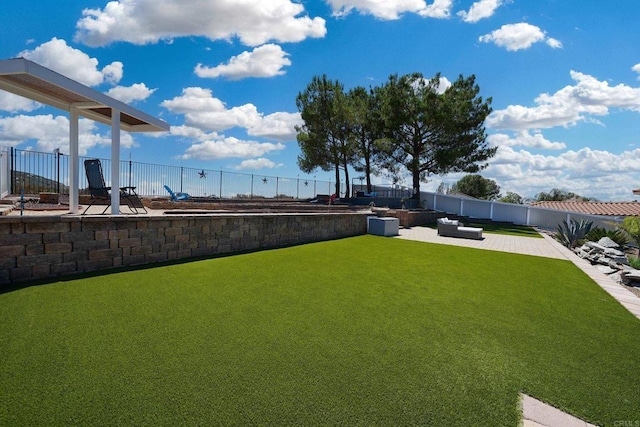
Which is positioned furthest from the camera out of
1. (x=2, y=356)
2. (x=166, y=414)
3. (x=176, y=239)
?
(x=176, y=239)

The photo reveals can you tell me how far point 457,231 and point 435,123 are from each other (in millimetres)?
11335

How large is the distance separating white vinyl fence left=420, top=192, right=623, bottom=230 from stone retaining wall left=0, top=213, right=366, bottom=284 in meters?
19.3

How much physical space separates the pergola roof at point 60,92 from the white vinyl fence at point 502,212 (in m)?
21.3

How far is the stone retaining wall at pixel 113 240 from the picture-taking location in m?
4.49

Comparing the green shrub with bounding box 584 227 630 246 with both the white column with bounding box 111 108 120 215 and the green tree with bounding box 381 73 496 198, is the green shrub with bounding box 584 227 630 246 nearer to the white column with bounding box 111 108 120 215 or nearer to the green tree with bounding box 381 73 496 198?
the green tree with bounding box 381 73 496 198

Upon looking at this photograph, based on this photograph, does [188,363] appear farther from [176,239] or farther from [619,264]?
[619,264]

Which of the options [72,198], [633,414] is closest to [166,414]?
[633,414]

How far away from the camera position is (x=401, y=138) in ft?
80.7

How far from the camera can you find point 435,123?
74.5 feet

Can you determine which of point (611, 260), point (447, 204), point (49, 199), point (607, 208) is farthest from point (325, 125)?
point (607, 208)

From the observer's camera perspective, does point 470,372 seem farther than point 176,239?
No

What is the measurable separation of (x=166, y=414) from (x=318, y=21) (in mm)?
12901

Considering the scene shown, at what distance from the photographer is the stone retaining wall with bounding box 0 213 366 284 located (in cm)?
449

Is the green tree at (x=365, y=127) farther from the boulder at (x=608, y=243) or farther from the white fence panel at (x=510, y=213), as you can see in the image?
the boulder at (x=608, y=243)
